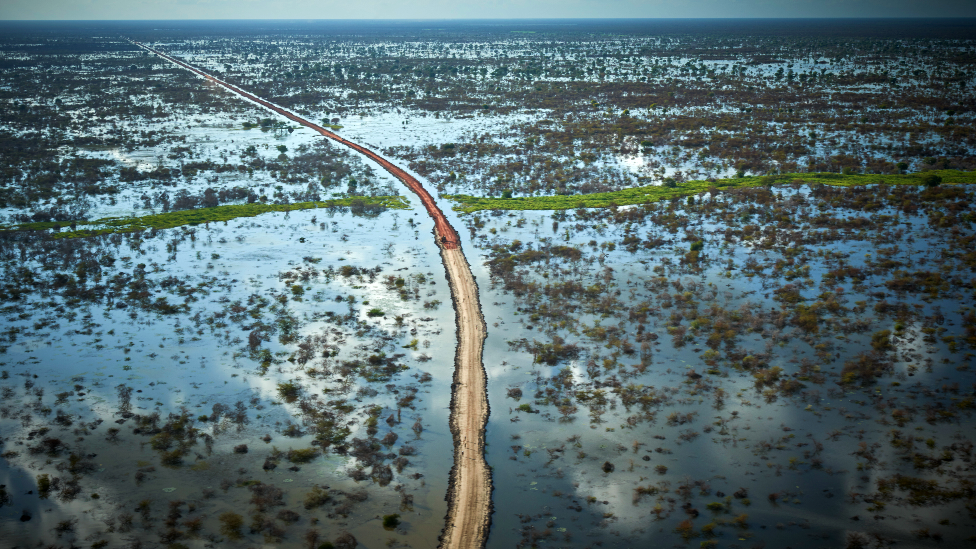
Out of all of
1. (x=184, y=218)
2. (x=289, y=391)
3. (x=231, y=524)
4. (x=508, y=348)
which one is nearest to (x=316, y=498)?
(x=231, y=524)

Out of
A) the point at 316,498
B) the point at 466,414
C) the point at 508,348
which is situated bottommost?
the point at 316,498

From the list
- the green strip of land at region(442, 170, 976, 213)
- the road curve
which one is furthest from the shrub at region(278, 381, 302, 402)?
the green strip of land at region(442, 170, 976, 213)

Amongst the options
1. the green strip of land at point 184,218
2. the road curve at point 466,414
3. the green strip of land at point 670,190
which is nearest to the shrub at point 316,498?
the road curve at point 466,414

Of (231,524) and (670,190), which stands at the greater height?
(670,190)

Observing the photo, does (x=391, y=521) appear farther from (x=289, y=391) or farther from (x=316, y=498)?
(x=289, y=391)

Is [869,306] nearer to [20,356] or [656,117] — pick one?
[20,356]

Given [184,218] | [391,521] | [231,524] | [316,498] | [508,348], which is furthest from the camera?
[184,218]

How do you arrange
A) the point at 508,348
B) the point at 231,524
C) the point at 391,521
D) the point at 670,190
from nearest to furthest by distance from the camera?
the point at 231,524, the point at 391,521, the point at 508,348, the point at 670,190

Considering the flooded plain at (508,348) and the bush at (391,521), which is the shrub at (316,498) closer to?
the flooded plain at (508,348)
